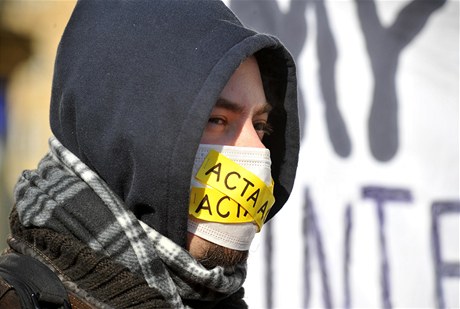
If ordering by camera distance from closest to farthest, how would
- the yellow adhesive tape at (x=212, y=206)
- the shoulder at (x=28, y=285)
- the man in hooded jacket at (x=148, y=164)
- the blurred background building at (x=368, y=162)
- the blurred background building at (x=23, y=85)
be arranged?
the shoulder at (x=28, y=285) < the man in hooded jacket at (x=148, y=164) < the yellow adhesive tape at (x=212, y=206) < the blurred background building at (x=368, y=162) < the blurred background building at (x=23, y=85)

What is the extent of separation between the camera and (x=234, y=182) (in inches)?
77.4

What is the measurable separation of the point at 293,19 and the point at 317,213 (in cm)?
74

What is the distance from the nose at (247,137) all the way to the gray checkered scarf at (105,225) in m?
0.29

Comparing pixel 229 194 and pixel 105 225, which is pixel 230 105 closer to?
pixel 229 194

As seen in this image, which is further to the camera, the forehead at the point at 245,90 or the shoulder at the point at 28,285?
the forehead at the point at 245,90

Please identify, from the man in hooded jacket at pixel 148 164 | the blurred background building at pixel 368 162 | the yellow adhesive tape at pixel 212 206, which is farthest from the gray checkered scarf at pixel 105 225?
the blurred background building at pixel 368 162

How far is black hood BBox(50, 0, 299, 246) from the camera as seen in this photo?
1807 millimetres

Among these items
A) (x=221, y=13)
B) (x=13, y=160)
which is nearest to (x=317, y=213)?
(x=221, y=13)

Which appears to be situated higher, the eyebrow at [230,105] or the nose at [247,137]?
the eyebrow at [230,105]

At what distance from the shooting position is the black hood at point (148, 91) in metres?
1.81

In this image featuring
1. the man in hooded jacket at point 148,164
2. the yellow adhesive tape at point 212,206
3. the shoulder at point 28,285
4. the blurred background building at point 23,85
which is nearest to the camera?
the shoulder at point 28,285

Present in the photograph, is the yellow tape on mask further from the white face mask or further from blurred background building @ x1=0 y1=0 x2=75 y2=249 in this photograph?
blurred background building @ x1=0 y1=0 x2=75 y2=249

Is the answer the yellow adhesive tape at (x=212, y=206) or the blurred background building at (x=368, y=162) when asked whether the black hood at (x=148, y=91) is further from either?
the blurred background building at (x=368, y=162)

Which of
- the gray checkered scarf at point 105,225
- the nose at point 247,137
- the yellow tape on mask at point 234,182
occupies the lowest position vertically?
the gray checkered scarf at point 105,225
